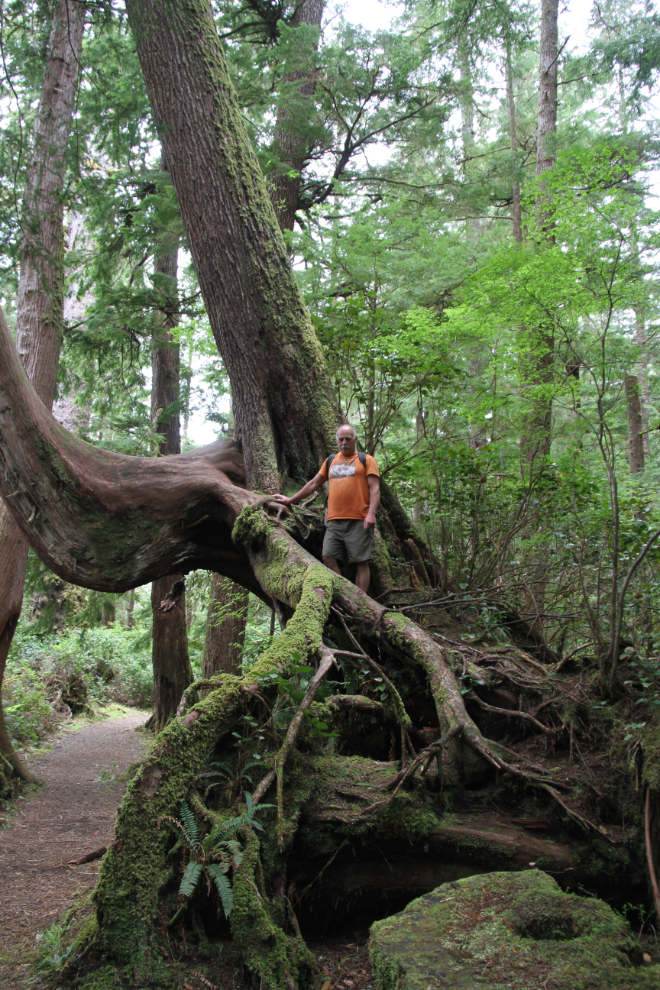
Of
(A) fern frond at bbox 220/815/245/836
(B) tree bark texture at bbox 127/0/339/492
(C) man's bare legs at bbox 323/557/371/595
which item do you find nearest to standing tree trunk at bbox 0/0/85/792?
(B) tree bark texture at bbox 127/0/339/492

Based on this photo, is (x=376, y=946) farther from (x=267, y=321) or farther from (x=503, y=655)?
(x=267, y=321)

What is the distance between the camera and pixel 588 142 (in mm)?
13086

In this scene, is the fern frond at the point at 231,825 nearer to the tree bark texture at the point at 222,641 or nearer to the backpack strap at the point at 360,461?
the backpack strap at the point at 360,461

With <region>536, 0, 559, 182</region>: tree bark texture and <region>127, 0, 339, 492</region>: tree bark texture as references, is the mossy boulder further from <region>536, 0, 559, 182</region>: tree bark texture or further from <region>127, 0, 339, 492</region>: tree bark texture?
<region>536, 0, 559, 182</region>: tree bark texture

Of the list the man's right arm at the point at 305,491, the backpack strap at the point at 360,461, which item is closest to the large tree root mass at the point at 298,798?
the man's right arm at the point at 305,491

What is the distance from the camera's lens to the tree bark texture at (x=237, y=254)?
6738 millimetres

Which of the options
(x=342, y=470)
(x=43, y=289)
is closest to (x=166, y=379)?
(x=43, y=289)

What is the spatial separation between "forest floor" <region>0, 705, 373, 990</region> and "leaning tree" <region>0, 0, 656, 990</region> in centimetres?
21

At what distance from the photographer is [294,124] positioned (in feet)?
30.5

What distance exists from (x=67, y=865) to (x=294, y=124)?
1001 centimetres

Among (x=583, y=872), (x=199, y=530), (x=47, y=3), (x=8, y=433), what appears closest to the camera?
(x=583, y=872)

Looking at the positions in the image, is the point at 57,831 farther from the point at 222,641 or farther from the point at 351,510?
the point at 351,510

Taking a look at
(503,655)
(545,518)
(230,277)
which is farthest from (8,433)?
(545,518)

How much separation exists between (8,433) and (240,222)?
3454mm
